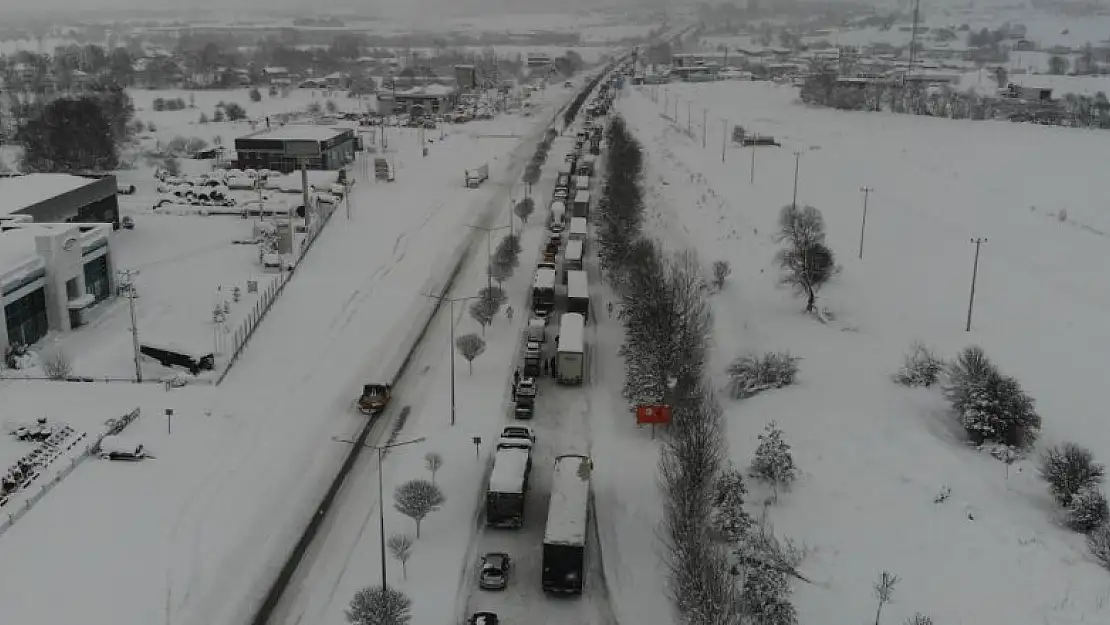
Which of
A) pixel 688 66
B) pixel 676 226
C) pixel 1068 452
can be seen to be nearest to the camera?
pixel 1068 452

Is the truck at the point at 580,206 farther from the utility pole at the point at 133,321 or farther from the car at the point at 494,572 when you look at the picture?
the car at the point at 494,572

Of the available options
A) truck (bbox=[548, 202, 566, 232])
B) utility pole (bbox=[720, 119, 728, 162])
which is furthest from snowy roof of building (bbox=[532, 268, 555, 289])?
utility pole (bbox=[720, 119, 728, 162])

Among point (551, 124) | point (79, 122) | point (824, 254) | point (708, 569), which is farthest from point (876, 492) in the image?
point (551, 124)

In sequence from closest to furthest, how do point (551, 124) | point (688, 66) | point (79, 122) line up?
point (79, 122) → point (551, 124) → point (688, 66)

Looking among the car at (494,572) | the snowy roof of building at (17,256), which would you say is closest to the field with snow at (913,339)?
the car at (494,572)

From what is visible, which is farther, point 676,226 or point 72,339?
point 676,226

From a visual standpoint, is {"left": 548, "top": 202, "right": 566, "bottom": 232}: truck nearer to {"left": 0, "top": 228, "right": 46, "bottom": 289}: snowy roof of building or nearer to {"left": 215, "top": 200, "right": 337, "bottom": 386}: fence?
{"left": 215, "top": 200, "right": 337, "bottom": 386}: fence

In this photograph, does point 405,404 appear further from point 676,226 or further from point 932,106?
point 932,106
